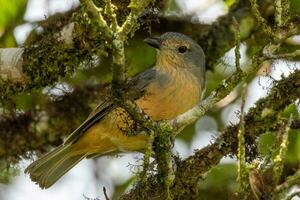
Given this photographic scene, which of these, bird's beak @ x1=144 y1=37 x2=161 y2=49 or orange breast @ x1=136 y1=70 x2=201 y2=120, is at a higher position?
bird's beak @ x1=144 y1=37 x2=161 y2=49

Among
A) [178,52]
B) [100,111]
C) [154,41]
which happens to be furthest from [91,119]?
[178,52]

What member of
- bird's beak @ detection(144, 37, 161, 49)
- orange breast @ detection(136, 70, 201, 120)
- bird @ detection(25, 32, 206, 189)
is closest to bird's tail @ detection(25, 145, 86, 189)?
bird @ detection(25, 32, 206, 189)

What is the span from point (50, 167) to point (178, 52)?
1645mm

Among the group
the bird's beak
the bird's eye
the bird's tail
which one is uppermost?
the bird's eye

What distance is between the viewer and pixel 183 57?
7668mm

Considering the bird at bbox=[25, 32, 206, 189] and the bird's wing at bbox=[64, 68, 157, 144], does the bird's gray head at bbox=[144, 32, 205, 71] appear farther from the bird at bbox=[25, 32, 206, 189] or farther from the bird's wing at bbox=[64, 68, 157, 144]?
the bird's wing at bbox=[64, 68, 157, 144]

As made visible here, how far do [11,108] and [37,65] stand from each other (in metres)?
0.90

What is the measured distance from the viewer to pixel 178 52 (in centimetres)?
766

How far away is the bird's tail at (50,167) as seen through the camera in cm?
708

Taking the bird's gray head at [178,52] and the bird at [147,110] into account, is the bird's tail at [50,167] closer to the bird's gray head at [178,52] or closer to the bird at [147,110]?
the bird at [147,110]

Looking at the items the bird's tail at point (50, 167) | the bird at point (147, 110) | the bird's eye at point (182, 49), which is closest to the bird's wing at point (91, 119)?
the bird at point (147, 110)

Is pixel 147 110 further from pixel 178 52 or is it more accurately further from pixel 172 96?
pixel 178 52

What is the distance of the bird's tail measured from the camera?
7.08 metres

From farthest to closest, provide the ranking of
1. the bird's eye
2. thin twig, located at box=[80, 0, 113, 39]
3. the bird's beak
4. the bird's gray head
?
the bird's eye → the bird's gray head → the bird's beak → thin twig, located at box=[80, 0, 113, 39]
